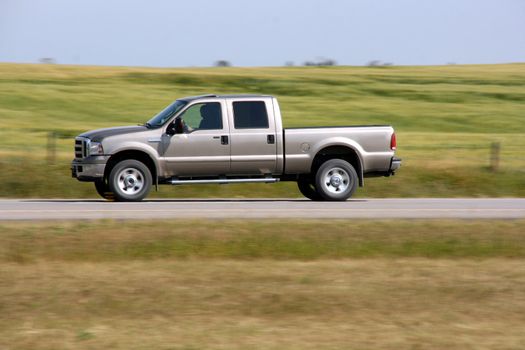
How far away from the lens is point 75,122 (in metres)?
43.4

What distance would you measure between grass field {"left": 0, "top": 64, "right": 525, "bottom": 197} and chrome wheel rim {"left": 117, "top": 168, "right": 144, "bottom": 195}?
2659 mm

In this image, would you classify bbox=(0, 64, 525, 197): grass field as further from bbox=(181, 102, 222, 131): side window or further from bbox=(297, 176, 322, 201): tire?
bbox=(181, 102, 222, 131): side window

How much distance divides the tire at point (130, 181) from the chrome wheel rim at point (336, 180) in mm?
3073

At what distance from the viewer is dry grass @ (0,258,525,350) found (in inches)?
308

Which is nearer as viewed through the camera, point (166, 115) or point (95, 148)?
point (95, 148)

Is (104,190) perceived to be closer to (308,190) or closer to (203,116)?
(203,116)

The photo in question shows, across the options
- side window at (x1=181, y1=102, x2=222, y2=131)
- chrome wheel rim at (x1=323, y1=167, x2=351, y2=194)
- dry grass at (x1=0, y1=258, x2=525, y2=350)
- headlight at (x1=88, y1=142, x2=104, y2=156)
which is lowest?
dry grass at (x1=0, y1=258, x2=525, y2=350)

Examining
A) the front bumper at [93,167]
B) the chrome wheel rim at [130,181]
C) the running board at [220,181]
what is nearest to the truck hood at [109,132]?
the front bumper at [93,167]

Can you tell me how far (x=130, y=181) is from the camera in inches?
688

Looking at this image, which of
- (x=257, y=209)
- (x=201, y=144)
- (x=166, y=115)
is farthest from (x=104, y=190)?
(x=257, y=209)

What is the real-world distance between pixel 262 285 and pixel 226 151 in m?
8.15

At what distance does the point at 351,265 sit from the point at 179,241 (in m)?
2.23

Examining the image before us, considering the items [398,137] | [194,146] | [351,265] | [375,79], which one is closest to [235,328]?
[351,265]

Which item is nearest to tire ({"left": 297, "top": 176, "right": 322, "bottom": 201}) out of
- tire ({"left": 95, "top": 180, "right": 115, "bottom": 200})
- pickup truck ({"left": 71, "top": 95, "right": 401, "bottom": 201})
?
pickup truck ({"left": 71, "top": 95, "right": 401, "bottom": 201})
